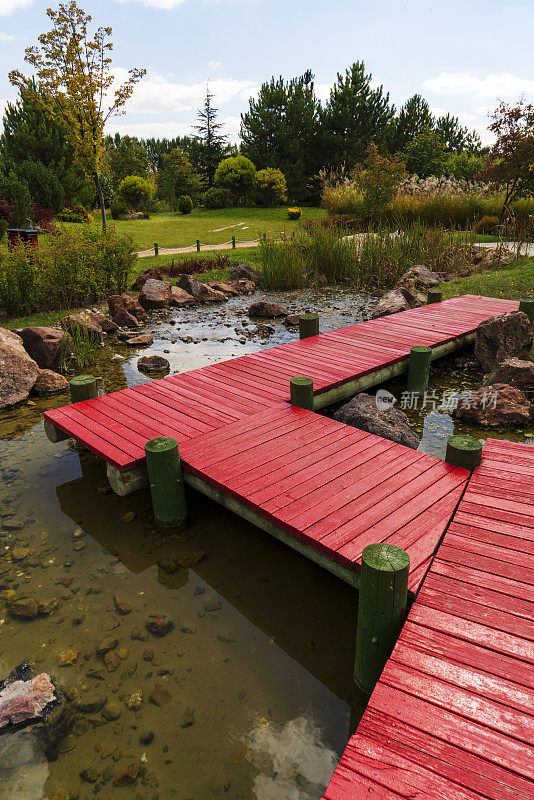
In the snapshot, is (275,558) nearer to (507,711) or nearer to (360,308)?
→ (507,711)

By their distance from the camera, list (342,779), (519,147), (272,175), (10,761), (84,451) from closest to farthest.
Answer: (342,779) → (10,761) → (84,451) → (519,147) → (272,175)

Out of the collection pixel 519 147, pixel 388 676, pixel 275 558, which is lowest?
pixel 275 558

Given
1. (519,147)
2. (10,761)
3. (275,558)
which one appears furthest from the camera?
(519,147)

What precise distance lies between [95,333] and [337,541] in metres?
6.95

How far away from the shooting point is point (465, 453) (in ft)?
12.7

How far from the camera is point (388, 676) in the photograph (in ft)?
7.24

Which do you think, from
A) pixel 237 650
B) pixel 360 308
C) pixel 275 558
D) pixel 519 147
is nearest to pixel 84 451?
pixel 275 558

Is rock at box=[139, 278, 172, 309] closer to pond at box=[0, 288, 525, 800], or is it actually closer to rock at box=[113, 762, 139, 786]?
pond at box=[0, 288, 525, 800]

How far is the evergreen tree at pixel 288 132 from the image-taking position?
1417 inches

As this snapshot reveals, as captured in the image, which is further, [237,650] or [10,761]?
[237,650]

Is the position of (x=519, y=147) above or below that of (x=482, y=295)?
above

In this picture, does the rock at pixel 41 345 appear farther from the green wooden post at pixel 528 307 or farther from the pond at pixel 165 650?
the green wooden post at pixel 528 307

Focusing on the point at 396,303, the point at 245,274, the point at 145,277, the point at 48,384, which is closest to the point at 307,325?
the point at 396,303

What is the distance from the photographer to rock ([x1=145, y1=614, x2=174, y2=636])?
3.12 metres
